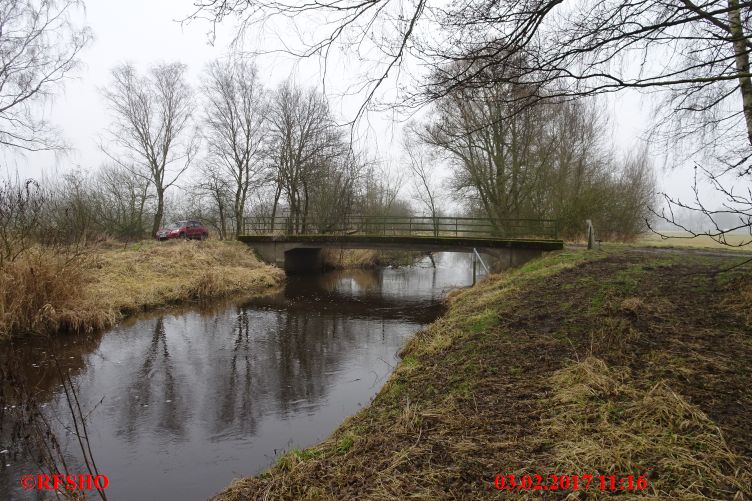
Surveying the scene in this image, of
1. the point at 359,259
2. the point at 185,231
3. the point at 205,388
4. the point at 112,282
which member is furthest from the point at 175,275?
the point at 359,259

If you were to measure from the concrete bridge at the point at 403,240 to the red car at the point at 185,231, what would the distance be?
16.3ft

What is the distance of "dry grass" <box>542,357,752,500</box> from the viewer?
2268 mm

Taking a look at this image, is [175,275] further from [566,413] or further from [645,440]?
[645,440]

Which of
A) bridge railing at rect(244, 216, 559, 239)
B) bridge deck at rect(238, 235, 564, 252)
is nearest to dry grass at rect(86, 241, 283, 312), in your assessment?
bridge deck at rect(238, 235, 564, 252)

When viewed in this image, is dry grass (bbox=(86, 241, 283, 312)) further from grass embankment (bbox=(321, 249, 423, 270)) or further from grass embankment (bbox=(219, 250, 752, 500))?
grass embankment (bbox=(219, 250, 752, 500))

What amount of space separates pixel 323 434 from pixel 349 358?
327cm

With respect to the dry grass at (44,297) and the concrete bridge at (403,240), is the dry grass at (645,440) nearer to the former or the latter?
the dry grass at (44,297)

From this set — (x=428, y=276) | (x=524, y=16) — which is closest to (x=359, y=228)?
(x=428, y=276)

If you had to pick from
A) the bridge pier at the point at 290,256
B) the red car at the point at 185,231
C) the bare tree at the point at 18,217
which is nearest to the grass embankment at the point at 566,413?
the bare tree at the point at 18,217

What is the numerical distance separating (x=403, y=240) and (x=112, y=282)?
1164cm

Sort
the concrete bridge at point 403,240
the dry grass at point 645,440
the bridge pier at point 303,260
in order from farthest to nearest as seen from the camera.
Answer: the bridge pier at point 303,260 < the concrete bridge at point 403,240 < the dry grass at point 645,440

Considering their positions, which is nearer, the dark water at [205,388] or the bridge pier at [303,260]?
the dark water at [205,388]

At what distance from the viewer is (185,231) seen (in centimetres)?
2738

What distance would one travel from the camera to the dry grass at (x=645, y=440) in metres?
2.27
